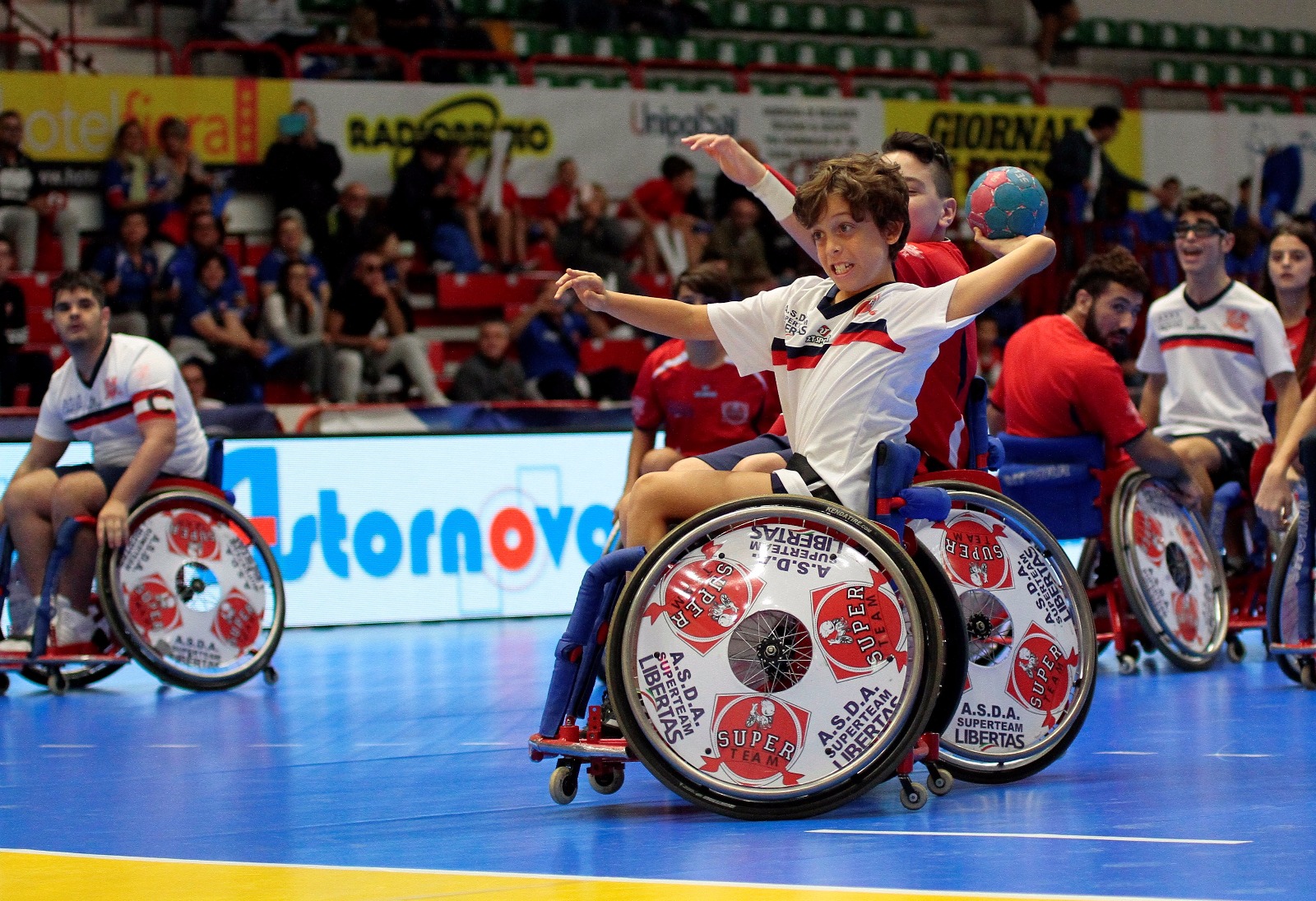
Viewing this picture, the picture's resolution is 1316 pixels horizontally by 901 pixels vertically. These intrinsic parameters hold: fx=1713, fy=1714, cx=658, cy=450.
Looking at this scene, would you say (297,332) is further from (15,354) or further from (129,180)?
(15,354)

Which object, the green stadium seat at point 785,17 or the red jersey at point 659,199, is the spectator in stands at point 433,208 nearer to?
the red jersey at point 659,199

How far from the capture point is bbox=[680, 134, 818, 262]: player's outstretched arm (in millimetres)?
4613

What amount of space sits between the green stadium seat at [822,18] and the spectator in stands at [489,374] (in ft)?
26.6

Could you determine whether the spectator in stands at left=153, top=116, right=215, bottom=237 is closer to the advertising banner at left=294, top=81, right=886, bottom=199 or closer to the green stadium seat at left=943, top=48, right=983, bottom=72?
the advertising banner at left=294, top=81, right=886, bottom=199

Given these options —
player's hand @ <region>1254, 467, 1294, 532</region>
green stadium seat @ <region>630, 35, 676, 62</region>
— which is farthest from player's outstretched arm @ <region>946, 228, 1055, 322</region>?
green stadium seat @ <region>630, 35, 676, 62</region>

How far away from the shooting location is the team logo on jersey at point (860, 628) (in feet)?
13.3

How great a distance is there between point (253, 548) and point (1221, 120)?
15.0m

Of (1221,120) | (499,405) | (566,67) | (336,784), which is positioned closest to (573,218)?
(566,67)

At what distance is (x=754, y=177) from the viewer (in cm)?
483

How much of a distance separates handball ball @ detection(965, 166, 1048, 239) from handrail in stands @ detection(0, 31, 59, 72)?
11820 mm

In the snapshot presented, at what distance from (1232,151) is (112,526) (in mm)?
15651

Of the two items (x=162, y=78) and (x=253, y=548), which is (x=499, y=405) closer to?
(x=253, y=548)

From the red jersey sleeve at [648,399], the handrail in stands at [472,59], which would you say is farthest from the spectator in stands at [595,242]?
the red jersey sleeve at [648,399]

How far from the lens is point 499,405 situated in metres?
11.3
